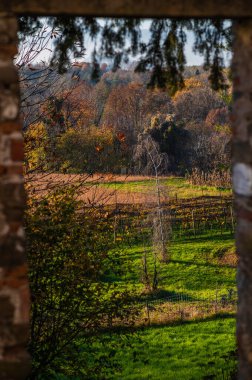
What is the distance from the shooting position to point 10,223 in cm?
286

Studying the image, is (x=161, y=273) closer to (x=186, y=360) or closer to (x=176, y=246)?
(x=176, y=246)

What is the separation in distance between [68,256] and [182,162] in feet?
101

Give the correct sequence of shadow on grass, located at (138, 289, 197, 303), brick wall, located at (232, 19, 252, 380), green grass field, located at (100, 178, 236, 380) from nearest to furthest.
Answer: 1. brick wall, located at (232, 19, 252, 380)
2. green grass field, located at (100, 178, 236, 380)
3. shadow on grass, located at (138, 289, 197, 303)

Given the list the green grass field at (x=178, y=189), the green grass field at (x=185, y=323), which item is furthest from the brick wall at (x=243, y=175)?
the green grass field at (x=178, y=189)

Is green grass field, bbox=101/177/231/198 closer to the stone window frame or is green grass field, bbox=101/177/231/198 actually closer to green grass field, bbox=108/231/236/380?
green grass field, bbox=108/231/236/380

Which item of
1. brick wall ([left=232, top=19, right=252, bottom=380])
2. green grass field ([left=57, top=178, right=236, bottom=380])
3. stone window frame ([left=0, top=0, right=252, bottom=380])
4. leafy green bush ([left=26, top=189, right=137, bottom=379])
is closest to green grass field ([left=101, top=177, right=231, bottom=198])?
green grass field ([left=57, top=178, right=236, bottom=380])

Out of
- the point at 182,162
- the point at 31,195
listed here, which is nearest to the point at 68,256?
the point at 31,195

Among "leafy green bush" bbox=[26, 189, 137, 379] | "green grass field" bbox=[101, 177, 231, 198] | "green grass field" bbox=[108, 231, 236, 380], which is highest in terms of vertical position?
"green grass field" bbox=[101, 177, 231, 198]

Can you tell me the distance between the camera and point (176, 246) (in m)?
23.6

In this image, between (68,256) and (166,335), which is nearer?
(68,256)

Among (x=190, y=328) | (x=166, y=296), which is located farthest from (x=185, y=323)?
(x=166, y=296)

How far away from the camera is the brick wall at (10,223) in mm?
2842

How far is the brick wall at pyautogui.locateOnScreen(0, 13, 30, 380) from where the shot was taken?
9.32 ft

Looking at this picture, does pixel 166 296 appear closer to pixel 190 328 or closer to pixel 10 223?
pixel 190 328
